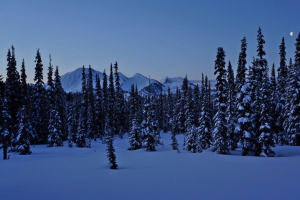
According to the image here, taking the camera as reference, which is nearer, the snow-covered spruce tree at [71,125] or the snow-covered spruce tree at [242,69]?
the snow-covered spruce tree at [242,69]

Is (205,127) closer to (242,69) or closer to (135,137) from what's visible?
(242,69)

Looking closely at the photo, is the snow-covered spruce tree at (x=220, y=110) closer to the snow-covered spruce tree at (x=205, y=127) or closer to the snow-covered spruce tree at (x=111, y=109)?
the snow-covered spruce tree at (x=205, y=127)

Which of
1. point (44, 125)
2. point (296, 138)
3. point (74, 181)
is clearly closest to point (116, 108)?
point (44, 125)

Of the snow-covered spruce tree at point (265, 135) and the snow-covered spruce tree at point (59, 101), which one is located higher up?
the snow-covered spruce tree at point (59, 101)

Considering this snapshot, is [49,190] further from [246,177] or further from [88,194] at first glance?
[246,177]

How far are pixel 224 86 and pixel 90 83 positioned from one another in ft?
182

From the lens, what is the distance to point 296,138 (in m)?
31.3

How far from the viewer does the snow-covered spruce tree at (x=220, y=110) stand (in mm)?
26656

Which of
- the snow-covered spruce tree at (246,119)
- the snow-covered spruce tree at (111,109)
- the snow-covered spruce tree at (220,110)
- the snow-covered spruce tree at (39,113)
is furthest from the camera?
the snow-covered spruce tree at (111,109)

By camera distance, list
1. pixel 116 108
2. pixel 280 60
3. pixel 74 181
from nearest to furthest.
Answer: pixel 74 181 < pixel 280 60 < pixel 116 108

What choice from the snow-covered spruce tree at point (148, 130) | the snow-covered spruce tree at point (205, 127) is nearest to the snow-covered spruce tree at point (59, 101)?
the snow-covered spruce tree at point (148, 130)

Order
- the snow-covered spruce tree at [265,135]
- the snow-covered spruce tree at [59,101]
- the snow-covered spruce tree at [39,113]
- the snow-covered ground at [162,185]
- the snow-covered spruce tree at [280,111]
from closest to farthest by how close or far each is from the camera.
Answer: the snow-covered ground at [162,185] → the snow-covered spruce tree at [265,135] → the snow-covered spruce tree at [280,111] → the snow-covered spruce tree at [39,113] → the snow-covered spruce tree at [59,101]

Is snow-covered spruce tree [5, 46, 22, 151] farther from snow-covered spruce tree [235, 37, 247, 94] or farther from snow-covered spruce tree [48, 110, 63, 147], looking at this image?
snow-covered spruce tree [235, 37, 247, 94]

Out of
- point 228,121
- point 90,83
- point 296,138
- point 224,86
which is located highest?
point 90,83
